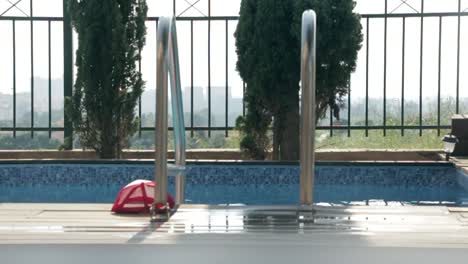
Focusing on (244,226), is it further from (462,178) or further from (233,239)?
(462,178)

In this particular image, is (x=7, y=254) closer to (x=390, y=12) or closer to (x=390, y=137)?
(x=390, y=12)

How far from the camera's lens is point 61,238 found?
93.7 inches

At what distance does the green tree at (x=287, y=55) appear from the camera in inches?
320

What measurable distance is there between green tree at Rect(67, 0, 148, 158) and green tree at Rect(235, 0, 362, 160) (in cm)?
126

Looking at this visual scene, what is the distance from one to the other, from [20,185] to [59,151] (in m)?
0.86

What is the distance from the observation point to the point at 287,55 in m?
8.15

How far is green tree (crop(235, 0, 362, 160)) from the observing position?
320 inches

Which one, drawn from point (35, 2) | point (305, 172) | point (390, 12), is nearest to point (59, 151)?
point (35, 2)

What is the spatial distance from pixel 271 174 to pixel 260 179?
0.42 ft

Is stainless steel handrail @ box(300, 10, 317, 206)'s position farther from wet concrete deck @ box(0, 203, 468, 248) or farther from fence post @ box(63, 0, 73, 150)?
fence post @ box(63, 0, 73, 150)

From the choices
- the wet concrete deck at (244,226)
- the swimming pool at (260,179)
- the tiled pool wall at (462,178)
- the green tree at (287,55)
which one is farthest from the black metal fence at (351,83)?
the wet concrete deck at (244,226)

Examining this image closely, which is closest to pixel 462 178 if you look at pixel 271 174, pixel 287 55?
pixel 271 174

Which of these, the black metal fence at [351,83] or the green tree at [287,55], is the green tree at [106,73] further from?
the green tree at [287,55]

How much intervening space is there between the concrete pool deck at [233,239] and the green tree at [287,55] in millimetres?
5515
